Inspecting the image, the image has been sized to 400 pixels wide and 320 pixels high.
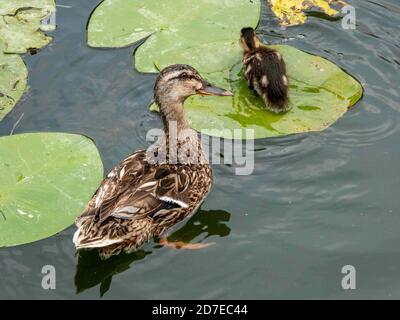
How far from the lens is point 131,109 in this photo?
5512 mm

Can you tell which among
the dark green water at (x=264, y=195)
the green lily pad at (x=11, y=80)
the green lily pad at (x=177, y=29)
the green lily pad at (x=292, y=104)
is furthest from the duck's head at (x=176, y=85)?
the green lily pad at (x=11, y=80)

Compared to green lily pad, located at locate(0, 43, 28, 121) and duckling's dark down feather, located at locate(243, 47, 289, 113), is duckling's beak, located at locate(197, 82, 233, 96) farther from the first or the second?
green lily pad, located at locate(0, 43, 28, 121)

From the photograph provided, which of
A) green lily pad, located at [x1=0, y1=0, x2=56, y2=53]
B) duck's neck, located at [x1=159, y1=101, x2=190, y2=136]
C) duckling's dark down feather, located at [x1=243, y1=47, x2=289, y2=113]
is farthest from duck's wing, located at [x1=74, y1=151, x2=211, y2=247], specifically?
green lily pad, located at [x1=0, y1=0, x2=56, y2=53]

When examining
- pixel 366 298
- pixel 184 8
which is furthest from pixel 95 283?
pixel 184 8

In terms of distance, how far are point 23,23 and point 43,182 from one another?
1.96 m

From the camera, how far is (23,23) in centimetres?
605

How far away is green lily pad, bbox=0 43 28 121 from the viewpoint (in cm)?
536

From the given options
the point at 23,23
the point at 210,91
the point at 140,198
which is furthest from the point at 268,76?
the point at 23,23

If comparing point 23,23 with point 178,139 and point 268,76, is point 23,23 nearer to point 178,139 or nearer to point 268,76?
point 178,139

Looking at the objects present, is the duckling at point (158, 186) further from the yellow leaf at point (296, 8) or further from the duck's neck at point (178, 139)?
the yellow leaf at point (296, 8)

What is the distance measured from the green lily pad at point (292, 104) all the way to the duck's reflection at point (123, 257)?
24.6 inches

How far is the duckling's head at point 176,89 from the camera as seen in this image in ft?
15.6
